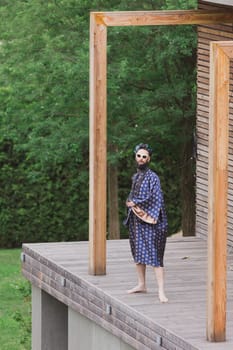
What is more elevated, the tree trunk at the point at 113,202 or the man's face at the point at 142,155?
the man's face at the point at 142,155

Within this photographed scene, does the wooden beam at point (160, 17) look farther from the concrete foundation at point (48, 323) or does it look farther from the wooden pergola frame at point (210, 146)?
the concrete foundation at point (48, 323)

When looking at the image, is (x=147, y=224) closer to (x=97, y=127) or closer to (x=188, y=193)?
(x=97, y=127)

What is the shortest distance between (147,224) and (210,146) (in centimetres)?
168

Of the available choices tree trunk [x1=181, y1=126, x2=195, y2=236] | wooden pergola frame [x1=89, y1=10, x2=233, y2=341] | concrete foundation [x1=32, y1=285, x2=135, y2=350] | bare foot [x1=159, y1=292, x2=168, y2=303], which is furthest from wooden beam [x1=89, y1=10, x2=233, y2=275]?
tree trunk [x1=181, y1=126, x2=195, y2=236]

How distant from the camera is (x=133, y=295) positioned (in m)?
10.9

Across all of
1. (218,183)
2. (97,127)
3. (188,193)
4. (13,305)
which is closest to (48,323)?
(97,127)

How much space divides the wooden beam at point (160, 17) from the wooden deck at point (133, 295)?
2242 millimetres

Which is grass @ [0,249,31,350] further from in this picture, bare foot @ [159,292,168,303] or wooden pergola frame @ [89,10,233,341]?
bare foot @ [159,292,168,303]

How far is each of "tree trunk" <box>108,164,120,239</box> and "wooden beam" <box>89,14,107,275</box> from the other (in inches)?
318

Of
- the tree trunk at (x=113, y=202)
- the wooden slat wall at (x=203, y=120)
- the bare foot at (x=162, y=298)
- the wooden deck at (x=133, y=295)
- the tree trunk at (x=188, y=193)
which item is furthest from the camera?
the tree trunk at (x=113, y=202)

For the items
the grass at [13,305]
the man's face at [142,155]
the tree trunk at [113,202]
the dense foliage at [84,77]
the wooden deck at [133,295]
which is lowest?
the grass at [13,305]

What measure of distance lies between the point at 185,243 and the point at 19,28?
5.28 metres

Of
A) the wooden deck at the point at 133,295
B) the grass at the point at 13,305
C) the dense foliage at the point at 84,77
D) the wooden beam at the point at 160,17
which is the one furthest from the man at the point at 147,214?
the dense foliage at the point at 84,77

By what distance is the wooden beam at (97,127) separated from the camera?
11.7 m
